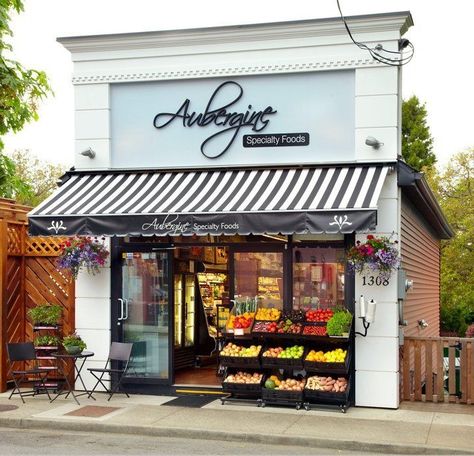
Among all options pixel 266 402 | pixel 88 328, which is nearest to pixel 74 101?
pixel 88 328

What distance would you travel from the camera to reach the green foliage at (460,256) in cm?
3294

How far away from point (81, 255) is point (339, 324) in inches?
166

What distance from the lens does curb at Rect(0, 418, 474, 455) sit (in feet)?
29.5

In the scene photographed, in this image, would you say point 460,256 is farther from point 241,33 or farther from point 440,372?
point 241,33

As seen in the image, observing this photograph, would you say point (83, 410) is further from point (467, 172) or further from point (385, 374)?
point (467, 172)

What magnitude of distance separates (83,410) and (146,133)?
463 cm

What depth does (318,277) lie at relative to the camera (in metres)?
11.9

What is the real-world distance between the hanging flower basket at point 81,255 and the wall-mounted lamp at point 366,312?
419cm

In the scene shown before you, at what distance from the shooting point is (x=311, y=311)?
38.1ft

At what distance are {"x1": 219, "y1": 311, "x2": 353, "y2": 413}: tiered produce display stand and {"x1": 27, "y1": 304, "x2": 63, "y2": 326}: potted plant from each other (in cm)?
284

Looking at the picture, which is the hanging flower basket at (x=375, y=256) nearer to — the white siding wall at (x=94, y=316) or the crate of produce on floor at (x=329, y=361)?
the crate of produce on floor at (x=329, y=361)

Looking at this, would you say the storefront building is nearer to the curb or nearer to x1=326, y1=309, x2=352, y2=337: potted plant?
x1=326, y1=309, x2=352, y2=337: potted plant

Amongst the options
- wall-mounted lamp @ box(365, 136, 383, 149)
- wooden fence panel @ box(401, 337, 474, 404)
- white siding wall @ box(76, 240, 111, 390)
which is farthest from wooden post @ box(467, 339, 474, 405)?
white siding wall @ box(76, 240, 111, 390)

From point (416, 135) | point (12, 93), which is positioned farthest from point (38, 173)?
point (12, 93)
